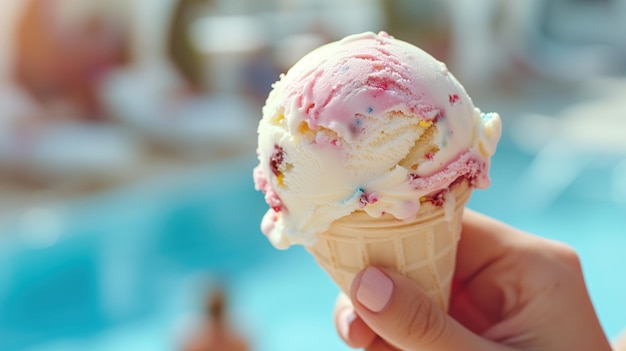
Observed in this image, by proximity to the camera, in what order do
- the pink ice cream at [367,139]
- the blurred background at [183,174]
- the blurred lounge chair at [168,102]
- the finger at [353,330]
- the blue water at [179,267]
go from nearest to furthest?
the pink ice cream at [367,139] → the finger at [353,330] → the blue water at [179,267] → the blurred background at [183,174] → the blurred lounge chair at [168,102]

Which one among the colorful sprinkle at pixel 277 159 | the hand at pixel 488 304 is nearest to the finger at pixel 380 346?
the hand at pixel 488 304

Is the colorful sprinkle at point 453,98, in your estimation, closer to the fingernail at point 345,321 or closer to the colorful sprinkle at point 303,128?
the colorful sprinkle at point 303,128

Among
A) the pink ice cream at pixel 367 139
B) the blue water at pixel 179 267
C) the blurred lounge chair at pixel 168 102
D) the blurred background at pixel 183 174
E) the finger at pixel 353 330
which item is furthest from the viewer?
the blurred lounge chair at pixel 168 102

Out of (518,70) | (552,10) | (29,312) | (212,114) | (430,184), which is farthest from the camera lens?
(552,10)

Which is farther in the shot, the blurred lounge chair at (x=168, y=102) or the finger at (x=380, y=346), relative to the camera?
the blurred lounge chair at (x=168, y=102)

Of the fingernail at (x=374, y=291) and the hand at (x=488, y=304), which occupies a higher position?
the fingernail at (x=374, y=291)

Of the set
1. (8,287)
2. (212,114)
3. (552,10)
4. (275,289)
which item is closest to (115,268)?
(8,287)

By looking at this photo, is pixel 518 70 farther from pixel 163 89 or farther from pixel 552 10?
pixel 163 89

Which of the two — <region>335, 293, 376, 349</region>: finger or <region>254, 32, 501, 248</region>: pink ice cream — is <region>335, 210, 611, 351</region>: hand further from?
<region>254, 32, 501, 248</region>: pink ice cream

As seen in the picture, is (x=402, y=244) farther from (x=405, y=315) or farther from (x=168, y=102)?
(x=168, y=102)
